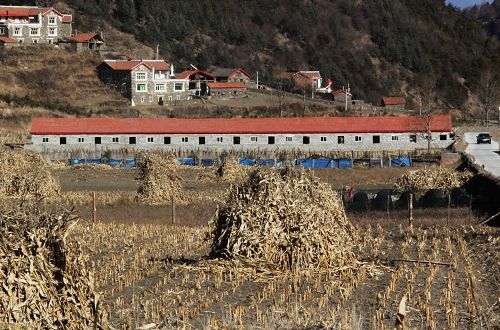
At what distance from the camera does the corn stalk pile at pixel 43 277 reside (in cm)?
1067

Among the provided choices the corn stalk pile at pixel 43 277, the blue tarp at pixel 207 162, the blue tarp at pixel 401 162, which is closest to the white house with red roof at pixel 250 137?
the blue tarp at pixel 207 162

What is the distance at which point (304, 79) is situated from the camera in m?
112

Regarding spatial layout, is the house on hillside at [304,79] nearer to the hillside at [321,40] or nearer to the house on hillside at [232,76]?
the hillside at [321,40]

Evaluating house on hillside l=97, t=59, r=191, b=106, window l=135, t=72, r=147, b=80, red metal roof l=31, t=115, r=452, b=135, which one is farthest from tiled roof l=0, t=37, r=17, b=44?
red metal roof l=31, t=115, r=452, b=135

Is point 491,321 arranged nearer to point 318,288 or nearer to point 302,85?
point 318,288

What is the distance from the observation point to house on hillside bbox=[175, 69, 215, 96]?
97125mm

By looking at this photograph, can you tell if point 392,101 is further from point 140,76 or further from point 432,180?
point 432,180

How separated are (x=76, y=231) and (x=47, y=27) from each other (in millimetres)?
84036

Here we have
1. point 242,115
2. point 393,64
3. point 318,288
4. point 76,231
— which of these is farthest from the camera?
point 393,64

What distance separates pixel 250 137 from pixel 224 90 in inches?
1340

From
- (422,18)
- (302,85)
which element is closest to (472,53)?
(422,18)

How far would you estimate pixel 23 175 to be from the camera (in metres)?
35.4

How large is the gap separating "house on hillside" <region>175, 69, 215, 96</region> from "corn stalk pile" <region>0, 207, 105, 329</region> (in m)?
85.3

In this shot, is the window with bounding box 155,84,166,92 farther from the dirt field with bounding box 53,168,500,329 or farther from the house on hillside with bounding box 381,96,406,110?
the dirt field with bounding box 53,168,500,329
